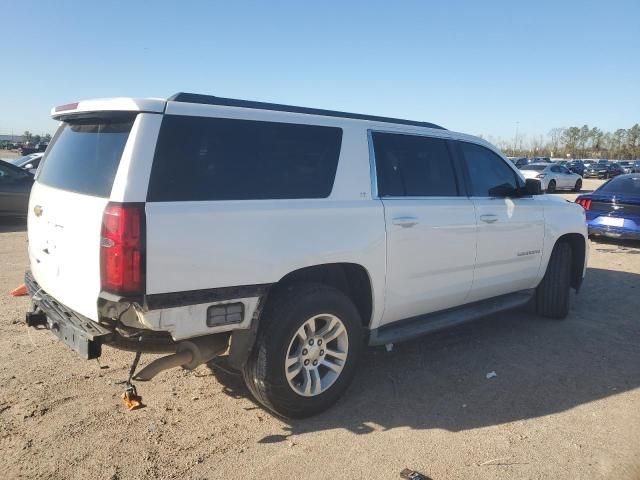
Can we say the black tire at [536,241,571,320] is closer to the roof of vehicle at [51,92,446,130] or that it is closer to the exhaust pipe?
the roof of vehicle at [51,92,446,130]

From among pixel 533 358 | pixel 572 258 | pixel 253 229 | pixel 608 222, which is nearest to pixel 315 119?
pixel 253 229

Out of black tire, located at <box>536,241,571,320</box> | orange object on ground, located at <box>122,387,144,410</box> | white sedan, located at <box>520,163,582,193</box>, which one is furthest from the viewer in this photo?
white sedan, located at <box>520,163,582,193</box>

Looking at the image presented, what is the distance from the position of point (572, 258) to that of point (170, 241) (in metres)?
5.09

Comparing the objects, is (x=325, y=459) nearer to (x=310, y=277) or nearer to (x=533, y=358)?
(x=310, y=277)

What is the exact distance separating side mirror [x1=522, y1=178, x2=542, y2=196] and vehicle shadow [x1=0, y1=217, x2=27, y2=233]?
10.1 meters

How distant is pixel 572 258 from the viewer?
6.15 metres

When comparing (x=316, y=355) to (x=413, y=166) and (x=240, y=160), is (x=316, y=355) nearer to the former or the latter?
(x=240, y=160)

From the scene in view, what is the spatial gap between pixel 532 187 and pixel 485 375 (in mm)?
2010

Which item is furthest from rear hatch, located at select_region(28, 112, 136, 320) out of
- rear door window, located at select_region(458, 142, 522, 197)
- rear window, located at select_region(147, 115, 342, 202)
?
rear door window, located at select_region(458, 142, 522, 197)

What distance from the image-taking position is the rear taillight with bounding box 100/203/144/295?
2.69m

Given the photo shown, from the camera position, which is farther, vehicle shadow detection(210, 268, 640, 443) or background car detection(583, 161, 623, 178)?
background car detection(583, 161, 623, 178)

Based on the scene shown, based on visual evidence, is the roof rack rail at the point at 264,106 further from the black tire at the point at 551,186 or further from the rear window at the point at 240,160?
the black tire at the point at 551,186

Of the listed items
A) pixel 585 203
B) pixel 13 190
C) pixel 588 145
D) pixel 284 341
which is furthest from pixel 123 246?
pixel 588 145

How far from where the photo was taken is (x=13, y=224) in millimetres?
11680
